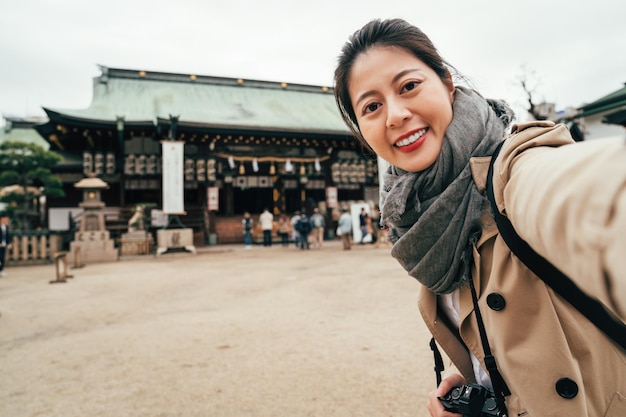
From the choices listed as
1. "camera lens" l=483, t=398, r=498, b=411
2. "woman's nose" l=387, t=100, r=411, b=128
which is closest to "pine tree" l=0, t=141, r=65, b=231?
"woman's nose" l=387, t=100, r=411, b=128

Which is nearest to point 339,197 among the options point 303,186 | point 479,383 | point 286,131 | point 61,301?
point 303,186

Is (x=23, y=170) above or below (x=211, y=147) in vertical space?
below

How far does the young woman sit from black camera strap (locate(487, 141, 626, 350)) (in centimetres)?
3

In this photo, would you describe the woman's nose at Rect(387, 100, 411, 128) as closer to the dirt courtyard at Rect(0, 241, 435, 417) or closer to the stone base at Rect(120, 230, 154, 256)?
the dirt courtyard at Rect(0, 241, 435, 417)

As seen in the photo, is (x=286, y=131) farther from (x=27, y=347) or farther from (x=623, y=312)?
(x=623, y=312)

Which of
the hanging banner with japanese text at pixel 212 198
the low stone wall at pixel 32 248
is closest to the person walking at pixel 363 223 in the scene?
the hanging banner with japanese text at pixel 212 198

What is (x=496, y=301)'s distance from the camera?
0.85 metres

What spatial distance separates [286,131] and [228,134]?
2.45 metres

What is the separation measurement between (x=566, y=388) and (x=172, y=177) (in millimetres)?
13648

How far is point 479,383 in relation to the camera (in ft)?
3.89

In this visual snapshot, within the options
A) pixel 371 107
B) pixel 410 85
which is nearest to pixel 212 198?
pixel 371 107

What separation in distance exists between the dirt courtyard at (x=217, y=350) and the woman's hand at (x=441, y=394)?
129 centimetres

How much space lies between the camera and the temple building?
14453 mm

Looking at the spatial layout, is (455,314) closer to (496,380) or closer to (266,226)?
(496,380)
